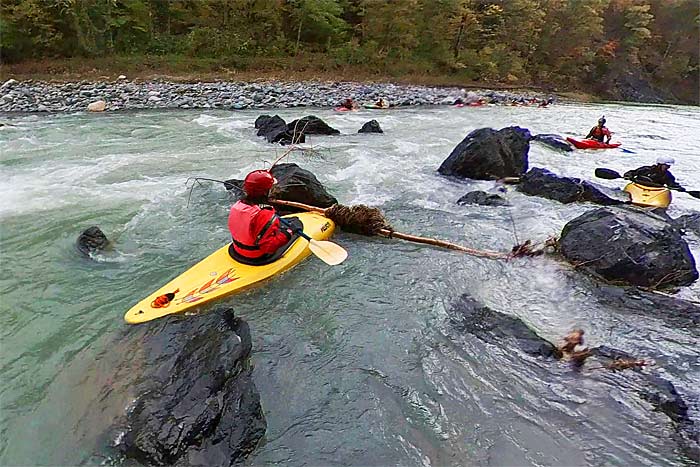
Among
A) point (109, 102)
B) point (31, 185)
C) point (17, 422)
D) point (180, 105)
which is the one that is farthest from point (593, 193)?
point (109, 102)

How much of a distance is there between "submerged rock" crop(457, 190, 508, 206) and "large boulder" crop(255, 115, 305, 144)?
4010mm

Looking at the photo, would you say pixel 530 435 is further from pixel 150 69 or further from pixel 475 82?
pixel 475 82

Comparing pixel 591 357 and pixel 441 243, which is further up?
pixel 591 357

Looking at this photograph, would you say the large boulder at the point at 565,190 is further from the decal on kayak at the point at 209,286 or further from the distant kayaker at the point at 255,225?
the decal on kayak at the point at 209,286

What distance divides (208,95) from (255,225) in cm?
1224

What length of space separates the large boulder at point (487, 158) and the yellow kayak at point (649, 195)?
1731mm

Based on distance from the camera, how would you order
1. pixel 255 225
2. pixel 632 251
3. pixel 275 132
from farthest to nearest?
pixel 275 132
pixel 632 251
pixel 255 225

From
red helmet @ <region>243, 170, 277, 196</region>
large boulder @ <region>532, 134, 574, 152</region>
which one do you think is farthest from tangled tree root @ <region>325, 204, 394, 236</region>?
large boulder @ <region>532, 134, 574, 152</region>

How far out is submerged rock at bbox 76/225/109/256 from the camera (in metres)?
5.24

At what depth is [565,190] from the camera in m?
7.57

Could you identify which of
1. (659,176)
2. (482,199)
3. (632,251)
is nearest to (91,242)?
(482,199)

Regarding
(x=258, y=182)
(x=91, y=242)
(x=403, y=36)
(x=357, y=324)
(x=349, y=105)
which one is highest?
(x=403, y=36)

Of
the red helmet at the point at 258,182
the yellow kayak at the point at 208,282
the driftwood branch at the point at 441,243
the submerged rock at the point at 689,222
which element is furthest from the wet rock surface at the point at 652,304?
the red helmet at the point at 258,182

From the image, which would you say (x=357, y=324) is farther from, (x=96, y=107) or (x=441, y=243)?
(x=96, y=107)
